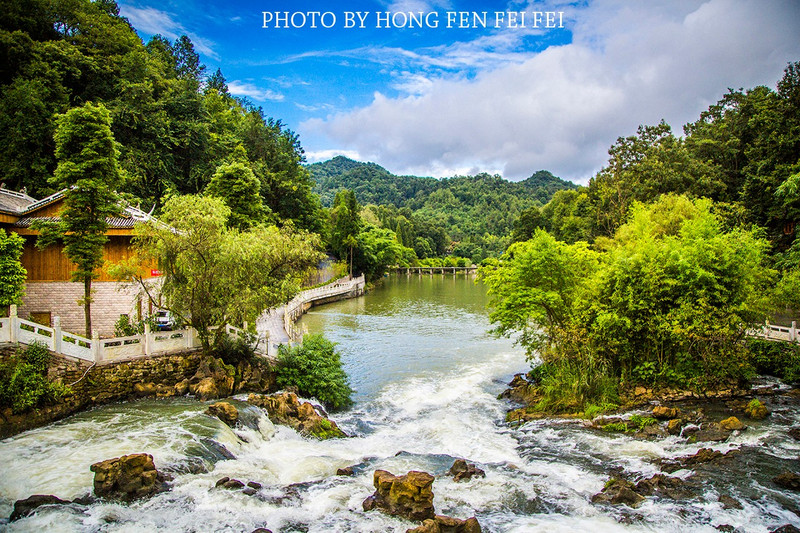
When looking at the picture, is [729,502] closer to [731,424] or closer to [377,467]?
[731,424]

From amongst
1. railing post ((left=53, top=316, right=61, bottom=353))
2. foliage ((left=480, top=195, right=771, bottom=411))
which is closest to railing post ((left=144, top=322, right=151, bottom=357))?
railing post ((left=53, top=316, right=61, bottom=353))

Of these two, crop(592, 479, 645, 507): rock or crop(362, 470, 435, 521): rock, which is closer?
crop(362, 470, 435, 521): rock

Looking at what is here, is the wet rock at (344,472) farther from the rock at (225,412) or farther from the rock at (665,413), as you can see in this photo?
the rock at (665,413)

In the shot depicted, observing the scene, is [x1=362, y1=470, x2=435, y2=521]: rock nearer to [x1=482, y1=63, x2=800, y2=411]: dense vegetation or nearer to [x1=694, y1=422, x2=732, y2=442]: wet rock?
[x1=694, y1=422, x2=732, y2=442]: wet rock

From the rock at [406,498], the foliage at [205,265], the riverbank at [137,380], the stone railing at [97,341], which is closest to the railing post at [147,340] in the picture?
the stone railing at [97,341]

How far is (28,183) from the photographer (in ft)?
97.6

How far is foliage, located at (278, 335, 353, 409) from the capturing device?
19.1 m

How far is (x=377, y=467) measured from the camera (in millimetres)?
13148

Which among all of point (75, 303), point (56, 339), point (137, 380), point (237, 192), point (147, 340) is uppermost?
point (237, 192)

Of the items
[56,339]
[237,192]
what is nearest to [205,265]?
[56,339]

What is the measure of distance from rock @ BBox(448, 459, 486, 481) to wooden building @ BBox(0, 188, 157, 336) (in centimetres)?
1441

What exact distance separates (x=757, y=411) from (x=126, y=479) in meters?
18.1

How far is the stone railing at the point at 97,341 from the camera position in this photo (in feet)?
48.2

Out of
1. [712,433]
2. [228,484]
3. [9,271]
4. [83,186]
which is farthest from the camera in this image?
[83,186]
